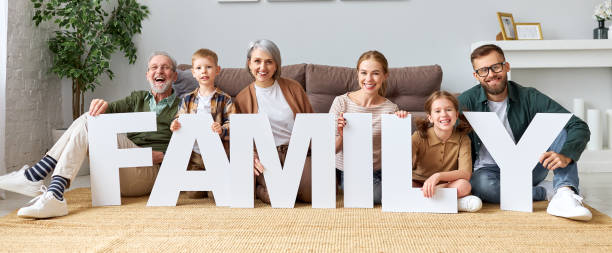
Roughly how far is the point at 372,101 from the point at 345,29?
159cm

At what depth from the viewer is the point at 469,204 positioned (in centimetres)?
199

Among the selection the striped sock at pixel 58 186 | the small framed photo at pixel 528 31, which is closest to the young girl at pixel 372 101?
the striped sock at pixel 58 186

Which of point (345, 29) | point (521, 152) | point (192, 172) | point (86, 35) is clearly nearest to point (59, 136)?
point (86, 35)

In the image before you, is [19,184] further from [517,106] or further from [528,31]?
[528,31]

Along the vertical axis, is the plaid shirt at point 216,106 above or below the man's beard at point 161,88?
below

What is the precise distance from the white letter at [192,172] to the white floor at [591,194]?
0.70 metres

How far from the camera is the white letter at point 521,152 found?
6.50ft

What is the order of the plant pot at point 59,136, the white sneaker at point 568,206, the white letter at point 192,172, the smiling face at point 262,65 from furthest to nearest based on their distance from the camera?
the plant pot at point 59,136, the smiling face at point 262,65, the white letter at point 192,172, the white sneaker at point 568,206

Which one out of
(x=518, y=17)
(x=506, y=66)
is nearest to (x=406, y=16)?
(x=518, y=17)

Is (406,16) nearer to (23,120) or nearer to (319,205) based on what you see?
(319,205)

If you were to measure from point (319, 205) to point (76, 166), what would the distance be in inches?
41.2

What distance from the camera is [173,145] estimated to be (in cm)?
213

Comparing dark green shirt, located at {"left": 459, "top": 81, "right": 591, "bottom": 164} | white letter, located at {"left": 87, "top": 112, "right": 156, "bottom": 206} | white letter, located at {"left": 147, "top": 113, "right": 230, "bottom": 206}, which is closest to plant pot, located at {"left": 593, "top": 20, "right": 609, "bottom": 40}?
dark green shirt, located at {"left": 459, "top": 81, "right": 591, "bottom": 164}

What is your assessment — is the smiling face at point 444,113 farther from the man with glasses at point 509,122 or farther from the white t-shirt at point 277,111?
the white t-shirt at point 277,111
